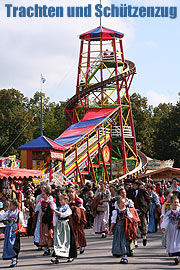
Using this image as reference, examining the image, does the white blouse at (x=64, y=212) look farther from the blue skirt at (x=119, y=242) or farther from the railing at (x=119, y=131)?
the railing at (x=119, y=131)

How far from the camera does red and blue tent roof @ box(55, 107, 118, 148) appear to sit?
141ft

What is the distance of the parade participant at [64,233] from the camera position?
1296cm

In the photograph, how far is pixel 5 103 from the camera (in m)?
77.8

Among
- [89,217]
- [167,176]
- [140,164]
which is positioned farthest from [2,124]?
[89,217]

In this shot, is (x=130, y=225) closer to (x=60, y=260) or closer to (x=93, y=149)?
(x=60, y=260)

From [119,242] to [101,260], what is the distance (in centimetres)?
69

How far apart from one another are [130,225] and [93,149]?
112 feet

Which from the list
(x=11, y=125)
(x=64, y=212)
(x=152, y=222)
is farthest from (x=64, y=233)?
(x=11, y=125)

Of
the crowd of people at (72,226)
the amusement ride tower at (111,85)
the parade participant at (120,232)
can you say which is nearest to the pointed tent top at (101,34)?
the amusement ride tower at (111,85)

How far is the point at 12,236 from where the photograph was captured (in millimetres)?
12750

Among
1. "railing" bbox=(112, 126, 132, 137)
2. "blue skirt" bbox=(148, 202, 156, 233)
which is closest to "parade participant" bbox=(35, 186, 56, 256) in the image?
"blue skirt" bbox=(148, 202, 156, 233)

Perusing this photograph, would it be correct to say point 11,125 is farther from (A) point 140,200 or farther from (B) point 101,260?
(B) point 101,260

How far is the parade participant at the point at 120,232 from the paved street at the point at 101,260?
9.2 inches

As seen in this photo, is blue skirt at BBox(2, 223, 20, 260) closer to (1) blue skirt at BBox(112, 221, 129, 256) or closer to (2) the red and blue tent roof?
(1) blue skirt at BBox(112, 221, 129, 256)
